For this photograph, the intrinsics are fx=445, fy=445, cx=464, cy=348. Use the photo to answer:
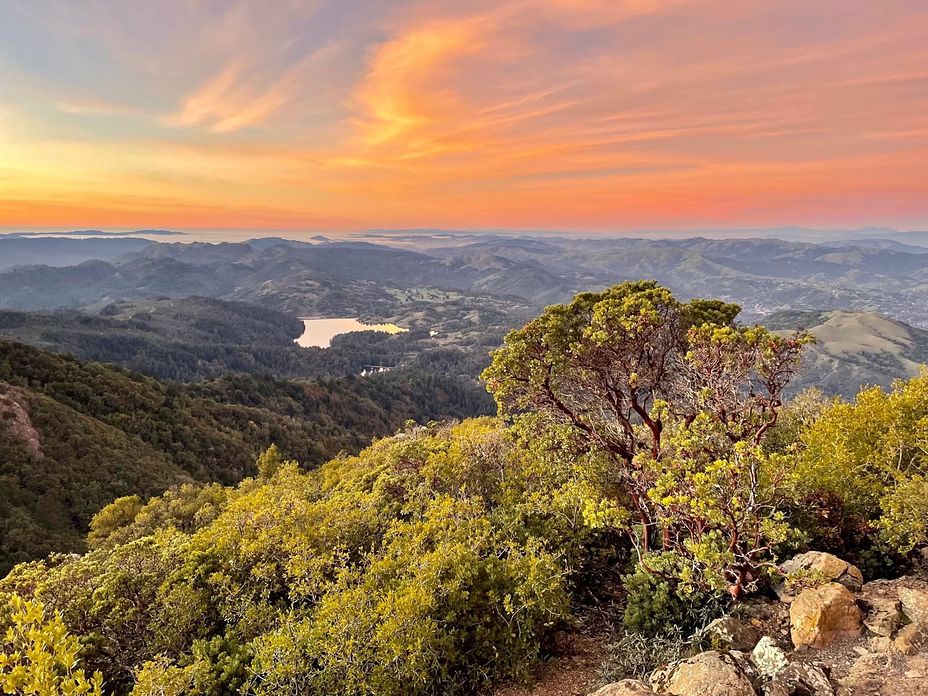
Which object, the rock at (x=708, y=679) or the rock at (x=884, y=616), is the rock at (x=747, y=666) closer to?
the rock at (x=708, y=679)

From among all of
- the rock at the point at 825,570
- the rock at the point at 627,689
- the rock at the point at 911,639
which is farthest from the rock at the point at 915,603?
the rock at the point at 627,689

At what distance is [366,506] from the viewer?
79.4 feet

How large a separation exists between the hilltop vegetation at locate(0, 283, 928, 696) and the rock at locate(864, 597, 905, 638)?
2.73 meters

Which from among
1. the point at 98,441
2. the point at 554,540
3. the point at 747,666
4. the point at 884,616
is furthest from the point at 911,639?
the point at 98,441

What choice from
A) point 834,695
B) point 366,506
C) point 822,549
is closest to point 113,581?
point 366,506

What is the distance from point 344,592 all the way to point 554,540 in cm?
964

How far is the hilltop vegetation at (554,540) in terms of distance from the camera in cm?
1434

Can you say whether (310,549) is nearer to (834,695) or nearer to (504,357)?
(504,357)

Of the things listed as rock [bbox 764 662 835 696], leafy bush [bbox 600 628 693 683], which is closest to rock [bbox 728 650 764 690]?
rock [bbox 764 662 835 696]

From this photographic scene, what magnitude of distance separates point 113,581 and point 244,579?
4.99 meters

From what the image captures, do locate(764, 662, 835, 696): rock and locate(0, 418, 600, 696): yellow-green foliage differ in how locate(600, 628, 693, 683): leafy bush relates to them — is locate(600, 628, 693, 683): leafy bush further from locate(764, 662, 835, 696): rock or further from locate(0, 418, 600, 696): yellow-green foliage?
locate(764, 662, 835, 696): rock

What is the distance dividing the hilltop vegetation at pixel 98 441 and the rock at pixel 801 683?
80721 millimetres

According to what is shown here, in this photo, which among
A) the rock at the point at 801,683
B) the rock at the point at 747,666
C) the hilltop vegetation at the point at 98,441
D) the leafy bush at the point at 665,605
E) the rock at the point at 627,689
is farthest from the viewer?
the hilltop vegetation at the point at 98,441

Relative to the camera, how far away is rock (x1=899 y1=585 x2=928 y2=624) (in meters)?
13.7
